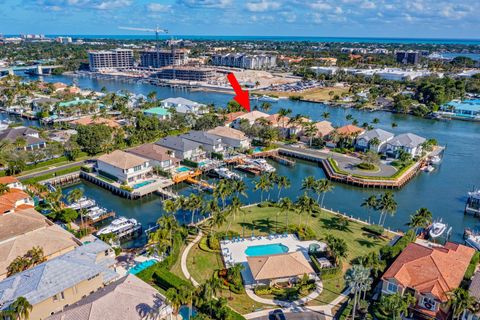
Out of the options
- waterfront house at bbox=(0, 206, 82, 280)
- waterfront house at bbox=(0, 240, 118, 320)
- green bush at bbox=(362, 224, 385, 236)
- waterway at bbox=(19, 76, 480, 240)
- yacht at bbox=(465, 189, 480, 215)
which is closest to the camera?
waterfront house at bbox=(0, 240, 118, 320)

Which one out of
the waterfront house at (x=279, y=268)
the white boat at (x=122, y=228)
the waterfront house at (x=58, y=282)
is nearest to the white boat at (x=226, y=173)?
the white boat at (x=122, y=228)

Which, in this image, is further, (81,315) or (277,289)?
(277,289)

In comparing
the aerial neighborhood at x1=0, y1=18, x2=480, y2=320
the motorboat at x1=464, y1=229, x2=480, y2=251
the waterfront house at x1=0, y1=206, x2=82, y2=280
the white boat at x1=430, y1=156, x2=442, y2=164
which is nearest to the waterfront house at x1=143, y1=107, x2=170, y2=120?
the aerial neighborhood at x1=0, y1=18, x2=480, y2=320

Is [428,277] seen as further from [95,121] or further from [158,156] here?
[95,121]

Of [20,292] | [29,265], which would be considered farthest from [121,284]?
[29,265]

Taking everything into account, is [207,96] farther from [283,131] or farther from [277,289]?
[277,289]

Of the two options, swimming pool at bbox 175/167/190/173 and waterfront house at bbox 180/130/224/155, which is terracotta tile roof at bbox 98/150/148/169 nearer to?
swimming pool at bbox 175/167/190/173
